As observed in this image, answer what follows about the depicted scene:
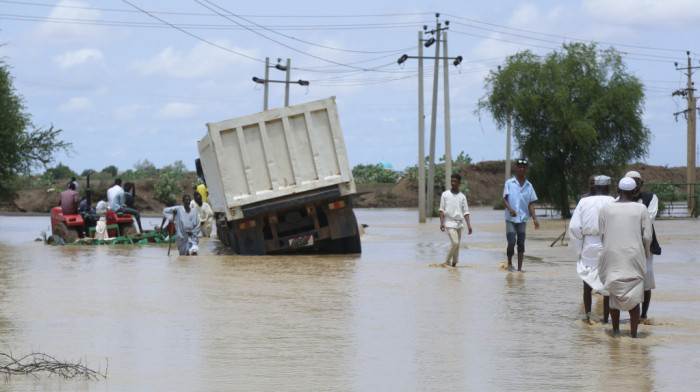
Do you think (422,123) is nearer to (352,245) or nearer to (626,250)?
(352,245)

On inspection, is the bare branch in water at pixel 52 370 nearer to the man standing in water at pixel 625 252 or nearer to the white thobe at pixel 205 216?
the man standing in water at pixel 625 252

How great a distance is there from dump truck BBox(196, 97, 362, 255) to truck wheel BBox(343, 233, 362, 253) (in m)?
1.05

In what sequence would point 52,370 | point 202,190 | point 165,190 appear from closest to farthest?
point 52,370 < point 202,190 < point 165,190

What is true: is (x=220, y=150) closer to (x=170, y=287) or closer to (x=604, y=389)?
(x=170, y=287)

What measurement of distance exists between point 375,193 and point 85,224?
58183 millimetres

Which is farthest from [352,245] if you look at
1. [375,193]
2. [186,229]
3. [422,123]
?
[375,193]

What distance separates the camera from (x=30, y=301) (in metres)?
13.6

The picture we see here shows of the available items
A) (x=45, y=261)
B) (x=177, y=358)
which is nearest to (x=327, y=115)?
(x=45, y=261)

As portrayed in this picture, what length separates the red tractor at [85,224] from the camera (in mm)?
27141

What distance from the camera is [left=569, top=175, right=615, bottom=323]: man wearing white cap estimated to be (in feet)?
37.2

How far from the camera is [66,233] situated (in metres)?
27.4

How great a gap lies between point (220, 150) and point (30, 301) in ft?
25.2

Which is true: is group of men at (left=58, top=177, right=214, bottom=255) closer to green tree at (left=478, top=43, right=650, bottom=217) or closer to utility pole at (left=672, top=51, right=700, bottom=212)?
green tree at (left=478, top=43, right=650, bottom=217)

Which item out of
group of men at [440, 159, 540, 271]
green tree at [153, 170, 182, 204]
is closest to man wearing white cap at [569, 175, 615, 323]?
group of men at [440, 159, 540, 271]
